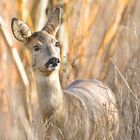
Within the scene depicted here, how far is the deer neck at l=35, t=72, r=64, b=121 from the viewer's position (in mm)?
8289

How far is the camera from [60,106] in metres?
8.30

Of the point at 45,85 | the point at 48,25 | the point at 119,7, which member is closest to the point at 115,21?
the point at 119,7

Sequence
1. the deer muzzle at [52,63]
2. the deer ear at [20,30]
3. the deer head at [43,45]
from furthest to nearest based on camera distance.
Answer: the deer ear at [20,30] < the deer head at [43,45] < the deer muzzle at [52,63]

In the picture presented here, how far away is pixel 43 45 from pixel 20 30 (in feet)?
1.57

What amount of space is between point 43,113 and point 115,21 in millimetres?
3165

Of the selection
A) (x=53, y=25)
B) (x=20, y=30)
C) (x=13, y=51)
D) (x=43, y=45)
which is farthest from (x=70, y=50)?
(x=43, y=45)

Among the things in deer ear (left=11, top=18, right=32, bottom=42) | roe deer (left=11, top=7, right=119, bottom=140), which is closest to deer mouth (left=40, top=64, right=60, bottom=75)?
roe deer (left=11, top=7, right=119, bottom=140)

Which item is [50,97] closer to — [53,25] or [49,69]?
[49,69]

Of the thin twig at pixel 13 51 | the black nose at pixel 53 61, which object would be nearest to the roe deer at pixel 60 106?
the black nose at pixel 53 61

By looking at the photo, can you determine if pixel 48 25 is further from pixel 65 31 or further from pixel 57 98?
pixel 65 31

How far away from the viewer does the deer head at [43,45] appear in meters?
8.27

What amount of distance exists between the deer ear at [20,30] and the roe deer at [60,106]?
86mm

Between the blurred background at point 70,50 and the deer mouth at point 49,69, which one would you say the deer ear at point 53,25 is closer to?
the deer mouth at point 49,69

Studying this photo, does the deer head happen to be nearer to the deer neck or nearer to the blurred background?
the deer neck
